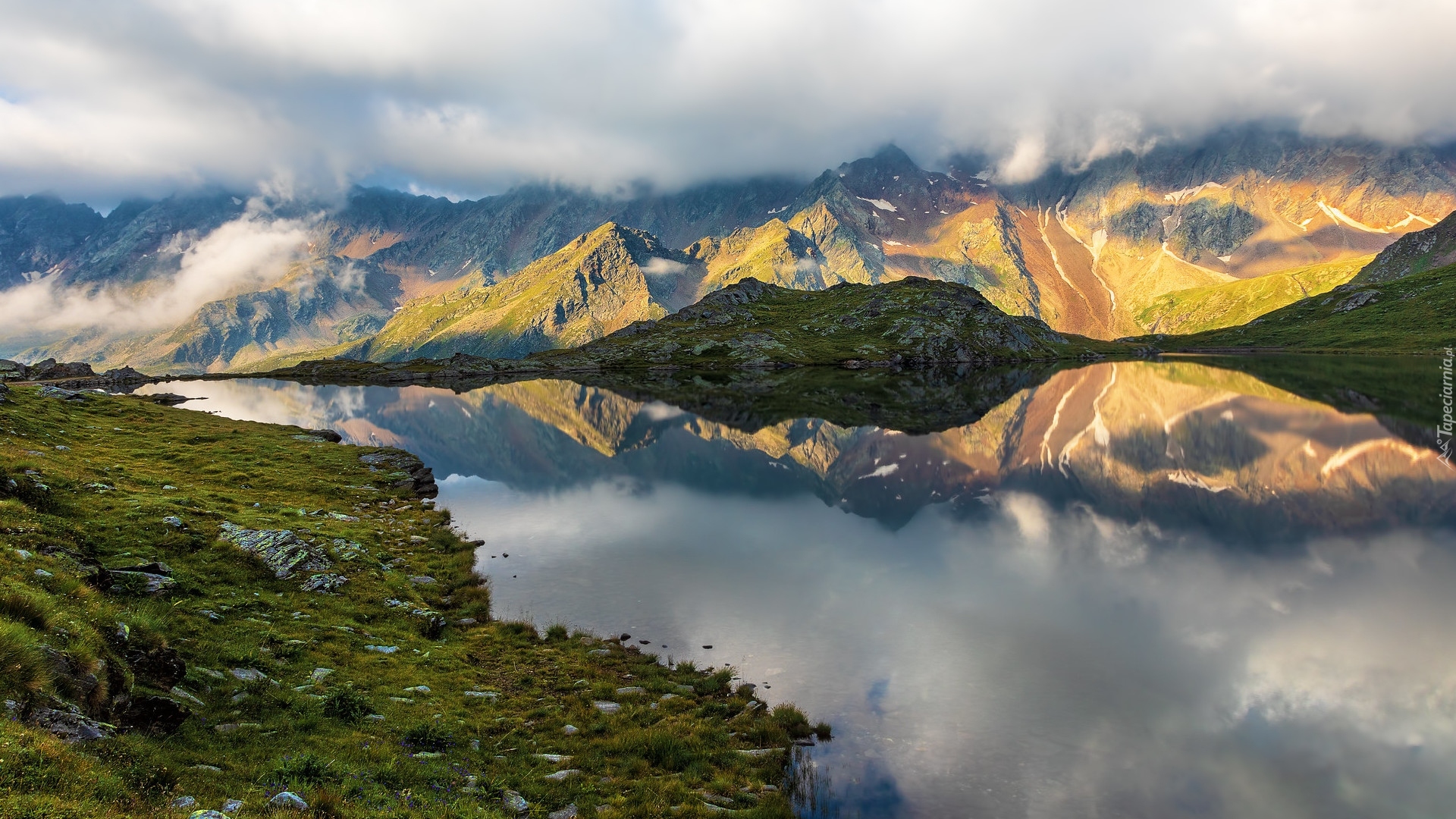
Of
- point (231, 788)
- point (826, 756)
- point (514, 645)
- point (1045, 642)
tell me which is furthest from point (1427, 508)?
point (231, 788)

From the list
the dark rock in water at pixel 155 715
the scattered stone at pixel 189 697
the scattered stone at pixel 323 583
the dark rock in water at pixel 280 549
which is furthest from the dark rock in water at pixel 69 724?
the dark rock in water at pixel 280 549

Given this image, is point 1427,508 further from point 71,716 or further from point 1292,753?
point 71,716

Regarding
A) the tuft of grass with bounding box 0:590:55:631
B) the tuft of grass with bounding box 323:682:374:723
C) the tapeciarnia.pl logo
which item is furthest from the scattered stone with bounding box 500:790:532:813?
the tapeciarnia.pl logo

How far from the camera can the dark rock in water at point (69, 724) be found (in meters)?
10.8

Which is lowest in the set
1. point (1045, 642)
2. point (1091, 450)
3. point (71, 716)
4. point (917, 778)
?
point (917, 778)

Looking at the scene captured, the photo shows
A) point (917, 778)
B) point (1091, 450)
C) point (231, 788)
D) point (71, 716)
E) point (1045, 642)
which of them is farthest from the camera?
point (1091, 450)

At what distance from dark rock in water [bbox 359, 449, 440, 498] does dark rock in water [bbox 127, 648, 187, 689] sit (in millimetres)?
41513

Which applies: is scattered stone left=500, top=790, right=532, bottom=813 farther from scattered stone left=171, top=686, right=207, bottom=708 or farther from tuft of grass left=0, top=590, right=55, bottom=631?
tuft of grass left=0, top=590, right=55, bottom=631

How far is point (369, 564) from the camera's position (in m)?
32.5

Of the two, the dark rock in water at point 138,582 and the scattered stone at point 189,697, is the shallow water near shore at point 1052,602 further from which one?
the scattered stone at point 189,697

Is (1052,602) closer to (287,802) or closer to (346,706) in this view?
(346,706)

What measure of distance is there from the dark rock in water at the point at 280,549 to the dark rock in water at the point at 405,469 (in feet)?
85.0

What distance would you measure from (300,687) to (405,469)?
47.9m

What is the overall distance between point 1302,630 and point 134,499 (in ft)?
171
